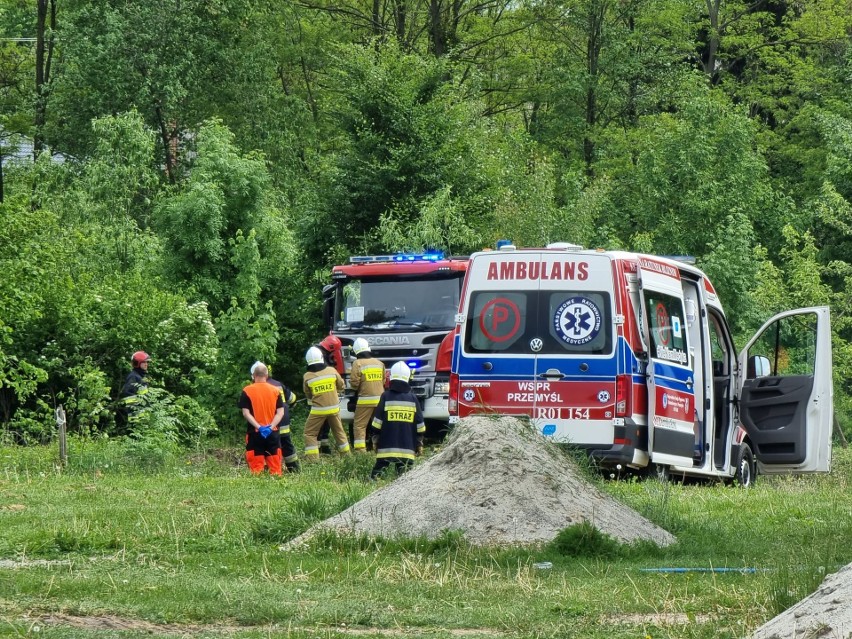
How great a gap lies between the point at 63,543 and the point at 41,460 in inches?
289

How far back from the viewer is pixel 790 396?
18.2 metres

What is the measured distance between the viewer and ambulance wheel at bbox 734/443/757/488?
1797 cm

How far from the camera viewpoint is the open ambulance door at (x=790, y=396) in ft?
58.9

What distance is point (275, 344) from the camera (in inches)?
1095

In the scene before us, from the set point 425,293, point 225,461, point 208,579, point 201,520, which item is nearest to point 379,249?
point 425,293

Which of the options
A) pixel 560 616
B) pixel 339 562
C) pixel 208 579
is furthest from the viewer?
pixel 339 562

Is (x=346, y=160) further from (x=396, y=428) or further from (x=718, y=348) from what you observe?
(x=396, y=428)

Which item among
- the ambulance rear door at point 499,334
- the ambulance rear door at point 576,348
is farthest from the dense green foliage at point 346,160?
the ambulance rear door at point 576,348

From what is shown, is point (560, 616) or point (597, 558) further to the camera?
point (597, 558)

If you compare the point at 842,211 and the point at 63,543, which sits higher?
the point at 842,211

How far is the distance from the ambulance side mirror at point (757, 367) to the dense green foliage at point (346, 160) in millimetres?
8065

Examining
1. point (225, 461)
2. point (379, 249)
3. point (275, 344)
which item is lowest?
point (225, 461)

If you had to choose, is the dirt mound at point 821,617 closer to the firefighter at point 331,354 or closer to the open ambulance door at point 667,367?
the open ambulance door at point 667,367

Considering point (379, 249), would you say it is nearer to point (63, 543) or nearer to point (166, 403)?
point (166, 403)
